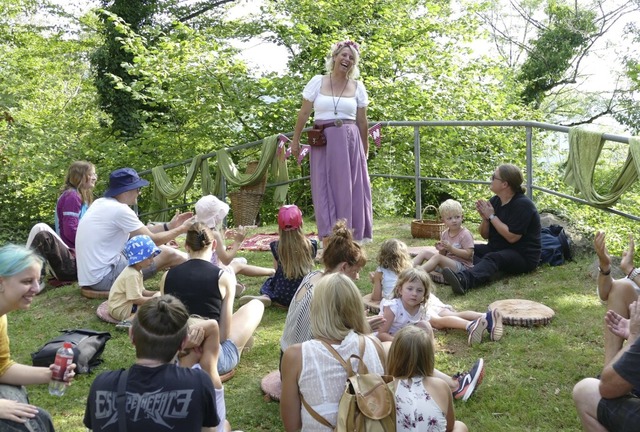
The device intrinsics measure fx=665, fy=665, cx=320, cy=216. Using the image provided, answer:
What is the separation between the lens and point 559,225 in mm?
5961

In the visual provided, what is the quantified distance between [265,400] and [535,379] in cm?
143

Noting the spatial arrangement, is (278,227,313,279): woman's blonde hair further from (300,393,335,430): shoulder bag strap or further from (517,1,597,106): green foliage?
(517,1,597,106): green foliage

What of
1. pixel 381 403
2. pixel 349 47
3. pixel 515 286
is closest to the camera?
pixel 381 403

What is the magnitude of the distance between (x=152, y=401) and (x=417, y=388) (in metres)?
1.02

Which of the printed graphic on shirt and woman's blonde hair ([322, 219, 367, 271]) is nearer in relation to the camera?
the printed graphic on shirt

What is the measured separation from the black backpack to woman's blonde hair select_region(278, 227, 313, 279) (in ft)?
4.05

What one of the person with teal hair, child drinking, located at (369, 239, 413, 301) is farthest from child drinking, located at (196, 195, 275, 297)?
the person with teal hair

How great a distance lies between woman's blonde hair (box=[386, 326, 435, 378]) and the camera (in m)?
2.56

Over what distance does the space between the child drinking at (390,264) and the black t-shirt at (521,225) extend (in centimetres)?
117

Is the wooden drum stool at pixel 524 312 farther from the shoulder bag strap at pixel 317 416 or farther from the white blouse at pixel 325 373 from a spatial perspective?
the shoulder bag strap at pixel 317 416

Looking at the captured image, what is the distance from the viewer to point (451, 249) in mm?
5324

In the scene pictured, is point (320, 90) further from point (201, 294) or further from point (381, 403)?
point (381, 403)

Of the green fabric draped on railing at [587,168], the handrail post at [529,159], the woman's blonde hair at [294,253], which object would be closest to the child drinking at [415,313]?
the woman's blonde hair at [294,253]

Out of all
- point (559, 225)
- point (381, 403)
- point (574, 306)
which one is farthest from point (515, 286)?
point (381, 403)
